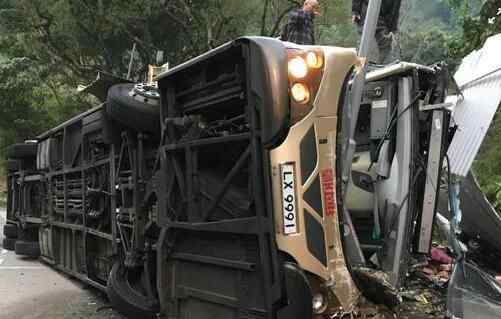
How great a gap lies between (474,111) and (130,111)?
2.44 m

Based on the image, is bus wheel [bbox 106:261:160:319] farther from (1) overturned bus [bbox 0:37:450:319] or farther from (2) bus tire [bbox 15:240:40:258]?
(2) bus tire [bbox 15:240:40:258]

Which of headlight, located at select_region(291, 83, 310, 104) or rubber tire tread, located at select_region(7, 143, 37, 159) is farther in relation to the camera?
rubber tire tread, located at select_region(7, 143, 37, 159)

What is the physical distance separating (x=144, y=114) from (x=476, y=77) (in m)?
2.36

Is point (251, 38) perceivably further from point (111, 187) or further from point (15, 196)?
point (15, 196)

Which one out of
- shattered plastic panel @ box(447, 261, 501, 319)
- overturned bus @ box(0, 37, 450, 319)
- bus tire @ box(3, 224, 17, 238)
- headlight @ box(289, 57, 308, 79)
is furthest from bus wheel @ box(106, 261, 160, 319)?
bus tire @ box(3, 224, 17, 238)

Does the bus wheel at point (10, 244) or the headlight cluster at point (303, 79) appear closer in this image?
the headlight cluster at point (303, 79)

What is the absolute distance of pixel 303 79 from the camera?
116 inches

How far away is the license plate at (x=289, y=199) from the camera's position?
2.85m

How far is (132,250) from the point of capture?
15.6 feet

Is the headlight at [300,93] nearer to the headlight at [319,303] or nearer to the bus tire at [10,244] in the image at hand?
the headlight at [319,303]

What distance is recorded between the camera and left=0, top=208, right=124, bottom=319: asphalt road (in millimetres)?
5609

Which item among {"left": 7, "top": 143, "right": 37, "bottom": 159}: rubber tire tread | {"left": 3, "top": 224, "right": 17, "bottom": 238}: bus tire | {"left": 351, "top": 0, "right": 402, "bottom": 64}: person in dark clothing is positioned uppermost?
{"left": 351, "top": 0, "right": 402, "bottom": 64}: person in dark clothing

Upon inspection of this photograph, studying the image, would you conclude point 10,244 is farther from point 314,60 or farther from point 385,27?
point 314,60

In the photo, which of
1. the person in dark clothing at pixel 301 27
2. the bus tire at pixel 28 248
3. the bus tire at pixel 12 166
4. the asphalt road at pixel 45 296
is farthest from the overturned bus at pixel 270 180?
the bus tire at pixel 12 166
